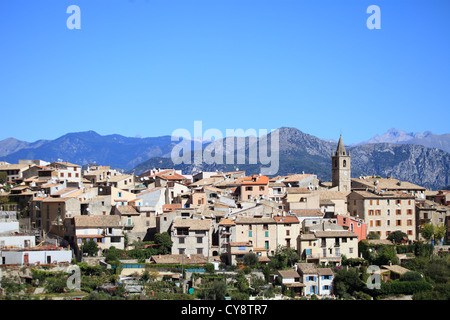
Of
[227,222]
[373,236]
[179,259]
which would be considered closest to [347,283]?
[227,222]

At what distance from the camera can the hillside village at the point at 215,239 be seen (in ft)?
121

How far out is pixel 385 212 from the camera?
48.5 metres

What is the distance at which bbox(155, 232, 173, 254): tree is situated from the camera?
41.0 m

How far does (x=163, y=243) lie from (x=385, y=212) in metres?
17.7

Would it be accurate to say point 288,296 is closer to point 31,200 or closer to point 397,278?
point 397,278

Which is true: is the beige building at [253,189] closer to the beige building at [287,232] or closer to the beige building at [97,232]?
the beige building at [287,232]

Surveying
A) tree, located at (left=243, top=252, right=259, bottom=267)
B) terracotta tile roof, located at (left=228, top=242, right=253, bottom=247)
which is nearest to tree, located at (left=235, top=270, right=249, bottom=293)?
tree, located at (left=243, top=252, right=259, bottom=267)

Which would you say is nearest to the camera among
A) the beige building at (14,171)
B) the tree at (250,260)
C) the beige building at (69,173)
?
the tree at (250,260)

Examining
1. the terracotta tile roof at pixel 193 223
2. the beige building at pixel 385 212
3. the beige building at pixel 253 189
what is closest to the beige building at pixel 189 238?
the terracotta tile roof at pixel 193 223

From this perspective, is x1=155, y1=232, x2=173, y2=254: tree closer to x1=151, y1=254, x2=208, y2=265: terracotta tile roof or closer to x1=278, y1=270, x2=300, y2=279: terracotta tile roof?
x1=151, y1=254, x2=208, y2=265: terracotta tile roof

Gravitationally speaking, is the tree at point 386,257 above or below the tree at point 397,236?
below

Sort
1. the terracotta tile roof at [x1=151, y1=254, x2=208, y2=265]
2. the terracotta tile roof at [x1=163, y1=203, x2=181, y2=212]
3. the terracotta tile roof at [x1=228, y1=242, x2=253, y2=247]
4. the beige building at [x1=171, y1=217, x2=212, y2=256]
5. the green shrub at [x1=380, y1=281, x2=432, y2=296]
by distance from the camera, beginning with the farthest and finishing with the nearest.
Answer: the terracotta tile roof at [x1=163, y1=203, x2=181, y2=212] < the beige building at [x1=171, y1=217, x2=212, y2=256] < the terracotta tile roof at [x1=228, y1=242, x2=253, y2=247] < the terracotta tile roof at [x1=151, y1=254, x2=208, y2=265] < the green shrub at [x1=380, y1=281, x2=432, y2=296]

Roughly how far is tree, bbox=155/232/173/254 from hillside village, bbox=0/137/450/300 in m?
0.07

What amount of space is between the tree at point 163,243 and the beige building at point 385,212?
50.7 feet
